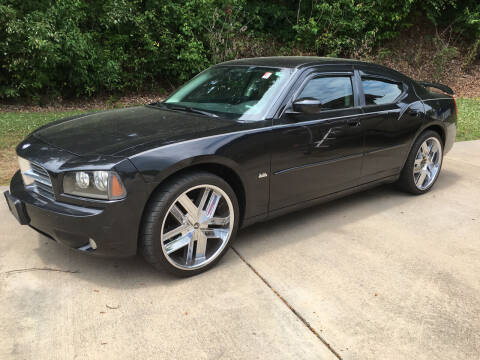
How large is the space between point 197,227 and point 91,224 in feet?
2.48

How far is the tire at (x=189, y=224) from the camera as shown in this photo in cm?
289

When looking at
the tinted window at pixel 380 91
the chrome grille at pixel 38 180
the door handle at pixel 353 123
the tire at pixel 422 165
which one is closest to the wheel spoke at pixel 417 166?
the tire at pixel 422 165

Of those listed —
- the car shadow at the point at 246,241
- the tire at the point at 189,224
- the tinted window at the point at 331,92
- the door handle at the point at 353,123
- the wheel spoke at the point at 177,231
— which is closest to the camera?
the tire at the point at 189,224

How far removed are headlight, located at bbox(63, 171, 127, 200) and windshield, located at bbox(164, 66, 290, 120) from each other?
1.19 meters

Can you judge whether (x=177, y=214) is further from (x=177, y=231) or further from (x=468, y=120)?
(x=468, y=120)

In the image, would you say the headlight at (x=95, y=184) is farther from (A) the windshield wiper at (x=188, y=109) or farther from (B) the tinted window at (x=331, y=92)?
(B) the tinted window at (x=331, y=92)

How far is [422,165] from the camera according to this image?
16.5ft

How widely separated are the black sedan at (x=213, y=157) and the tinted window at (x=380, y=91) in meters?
0.01

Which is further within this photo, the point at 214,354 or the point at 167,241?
the point at 167,241

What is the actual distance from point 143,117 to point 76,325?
1756 millimetres

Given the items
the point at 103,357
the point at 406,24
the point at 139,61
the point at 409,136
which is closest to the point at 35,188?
the point at 103,357

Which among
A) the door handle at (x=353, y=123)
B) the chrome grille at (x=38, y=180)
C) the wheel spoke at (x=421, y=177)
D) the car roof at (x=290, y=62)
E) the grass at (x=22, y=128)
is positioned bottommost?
the grass at (x=22, y=128)

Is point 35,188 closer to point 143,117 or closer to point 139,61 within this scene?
point 143,117

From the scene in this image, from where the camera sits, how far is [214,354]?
2369 millimetres
